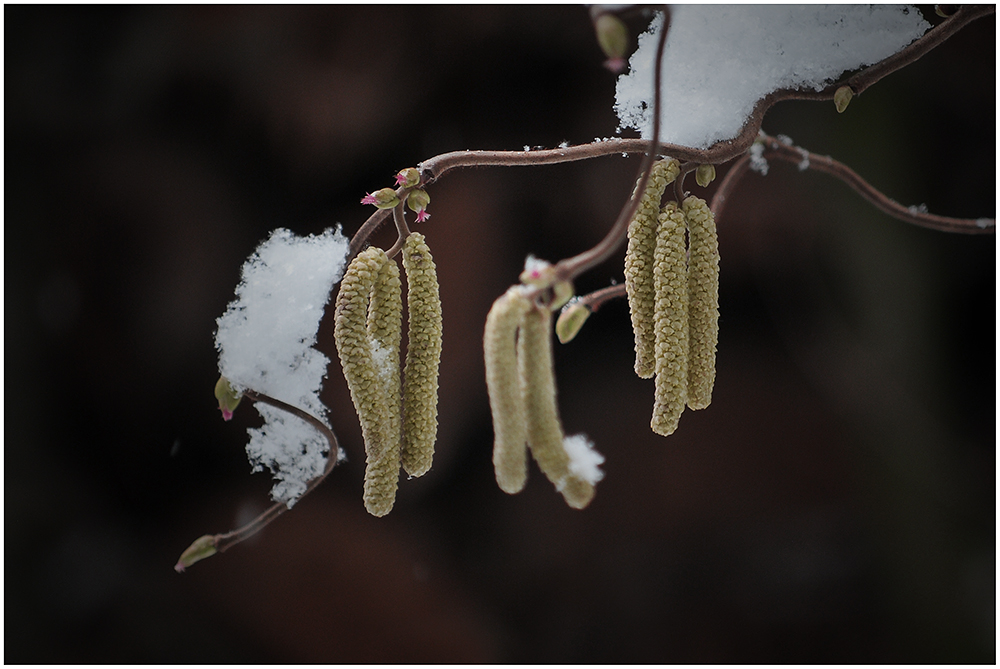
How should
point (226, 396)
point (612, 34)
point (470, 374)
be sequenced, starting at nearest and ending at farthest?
point (612, 34), point (226, 396), point (470, 374)

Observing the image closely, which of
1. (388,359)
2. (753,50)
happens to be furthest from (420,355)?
(753,50)

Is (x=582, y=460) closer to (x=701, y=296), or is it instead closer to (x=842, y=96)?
(x=701, y=296)

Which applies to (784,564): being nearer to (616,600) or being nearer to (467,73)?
(616,600)

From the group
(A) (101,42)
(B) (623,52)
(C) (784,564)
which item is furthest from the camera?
(C) (784,564)

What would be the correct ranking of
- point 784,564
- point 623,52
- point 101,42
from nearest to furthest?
point 623,52 < point 101,42 < point 784,564

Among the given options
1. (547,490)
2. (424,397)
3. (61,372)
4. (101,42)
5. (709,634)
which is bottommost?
(709,634)

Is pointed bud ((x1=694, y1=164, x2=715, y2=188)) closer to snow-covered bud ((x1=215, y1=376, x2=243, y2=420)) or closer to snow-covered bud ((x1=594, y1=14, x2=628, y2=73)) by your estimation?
snow-covered bud ((x1=594, y1=14, x2=628, y2=73))

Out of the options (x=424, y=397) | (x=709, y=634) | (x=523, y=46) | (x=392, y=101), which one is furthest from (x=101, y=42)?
(x=709, y=634)
